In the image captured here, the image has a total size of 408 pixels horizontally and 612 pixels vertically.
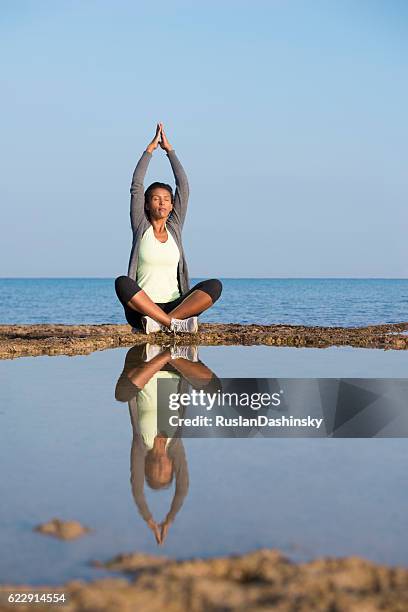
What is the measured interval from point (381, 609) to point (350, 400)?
9.06 feet

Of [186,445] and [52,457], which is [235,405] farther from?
[52,457]

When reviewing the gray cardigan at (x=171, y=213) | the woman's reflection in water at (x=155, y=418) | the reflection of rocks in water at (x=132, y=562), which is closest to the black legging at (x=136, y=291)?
the gray cardigan at (x=171, y=213)

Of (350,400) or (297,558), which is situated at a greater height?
(350,400)

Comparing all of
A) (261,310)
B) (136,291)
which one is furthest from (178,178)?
(261,310)

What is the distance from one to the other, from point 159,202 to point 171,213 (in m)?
0.37

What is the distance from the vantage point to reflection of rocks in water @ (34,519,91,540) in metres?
2.09

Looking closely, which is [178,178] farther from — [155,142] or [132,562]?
[132,562]

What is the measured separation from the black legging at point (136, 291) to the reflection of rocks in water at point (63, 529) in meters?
5.12

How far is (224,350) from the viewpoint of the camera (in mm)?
7289

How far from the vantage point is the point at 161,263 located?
7820mm

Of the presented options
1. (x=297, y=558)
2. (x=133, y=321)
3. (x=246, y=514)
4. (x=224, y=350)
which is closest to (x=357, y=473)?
(x=246, y=514)

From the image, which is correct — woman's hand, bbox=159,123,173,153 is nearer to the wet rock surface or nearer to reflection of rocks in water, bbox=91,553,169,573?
the wet rock surface

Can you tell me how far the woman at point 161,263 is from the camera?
7.51 m

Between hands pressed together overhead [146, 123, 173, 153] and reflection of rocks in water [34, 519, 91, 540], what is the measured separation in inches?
227
